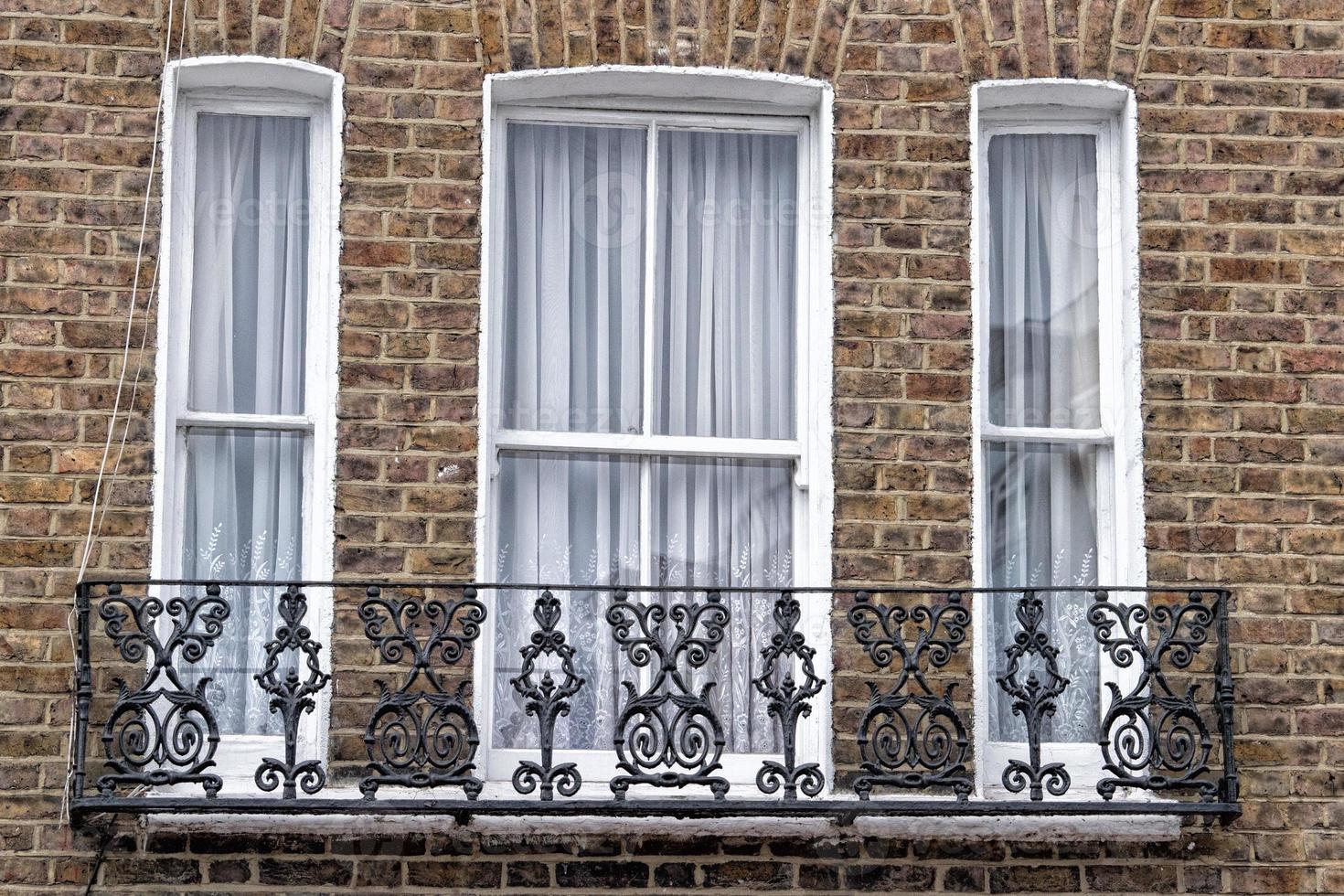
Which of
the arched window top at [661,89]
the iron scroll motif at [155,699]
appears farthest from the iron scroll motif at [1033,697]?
the iron scroll motif at [155,699]

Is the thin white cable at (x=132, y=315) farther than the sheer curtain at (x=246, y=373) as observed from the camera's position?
No

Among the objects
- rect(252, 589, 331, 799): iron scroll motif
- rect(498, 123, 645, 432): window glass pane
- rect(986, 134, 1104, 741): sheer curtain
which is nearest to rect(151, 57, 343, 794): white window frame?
rect(252, 589, 331, 799): iron scroll motif

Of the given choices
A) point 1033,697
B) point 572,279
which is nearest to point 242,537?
point 572,279

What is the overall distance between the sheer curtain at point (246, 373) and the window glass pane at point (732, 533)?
4.03ft

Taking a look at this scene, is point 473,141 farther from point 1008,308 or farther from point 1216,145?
point 1216,145

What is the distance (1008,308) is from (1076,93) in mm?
767

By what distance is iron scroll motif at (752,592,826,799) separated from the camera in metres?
6.96

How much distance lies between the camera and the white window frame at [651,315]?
7.33 metres

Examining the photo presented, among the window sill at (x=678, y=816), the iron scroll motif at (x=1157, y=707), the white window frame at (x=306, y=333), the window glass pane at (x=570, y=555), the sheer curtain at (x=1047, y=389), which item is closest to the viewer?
the window sill at (x=678, y=816)

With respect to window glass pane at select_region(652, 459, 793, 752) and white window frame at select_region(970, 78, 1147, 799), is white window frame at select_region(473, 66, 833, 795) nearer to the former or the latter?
window glass pane at select_region(652, 459, 793, 752)

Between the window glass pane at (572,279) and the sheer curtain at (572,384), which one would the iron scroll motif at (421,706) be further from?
the window glass pane at (572,279)

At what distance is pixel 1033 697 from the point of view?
23.3 ft

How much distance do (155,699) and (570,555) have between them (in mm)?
1455

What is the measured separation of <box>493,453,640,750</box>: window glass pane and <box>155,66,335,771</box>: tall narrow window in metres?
0.62
